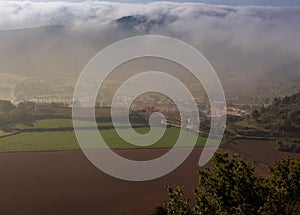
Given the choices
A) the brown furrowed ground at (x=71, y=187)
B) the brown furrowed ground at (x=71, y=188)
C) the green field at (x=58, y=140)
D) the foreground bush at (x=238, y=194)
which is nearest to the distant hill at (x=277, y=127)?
the green field at (x=58, y=140)

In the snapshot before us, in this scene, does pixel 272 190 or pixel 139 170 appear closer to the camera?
pixel 272 190

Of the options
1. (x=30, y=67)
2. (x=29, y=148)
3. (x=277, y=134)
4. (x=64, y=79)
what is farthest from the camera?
(x=30, y=67)

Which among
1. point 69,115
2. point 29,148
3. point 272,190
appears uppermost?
point 69,115

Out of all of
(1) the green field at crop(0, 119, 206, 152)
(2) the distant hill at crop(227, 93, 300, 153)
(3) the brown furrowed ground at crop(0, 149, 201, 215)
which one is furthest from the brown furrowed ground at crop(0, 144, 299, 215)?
(2) the distant hill at crop(227, 93, 300, 153)

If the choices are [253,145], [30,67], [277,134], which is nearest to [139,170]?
[253,145]

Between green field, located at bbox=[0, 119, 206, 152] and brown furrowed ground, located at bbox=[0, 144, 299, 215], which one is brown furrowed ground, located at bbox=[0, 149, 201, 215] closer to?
brown furrowed ground, located at bbox=[0, 144, 299, 215]

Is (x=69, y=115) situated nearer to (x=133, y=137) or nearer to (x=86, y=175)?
(x=133, y=137)
